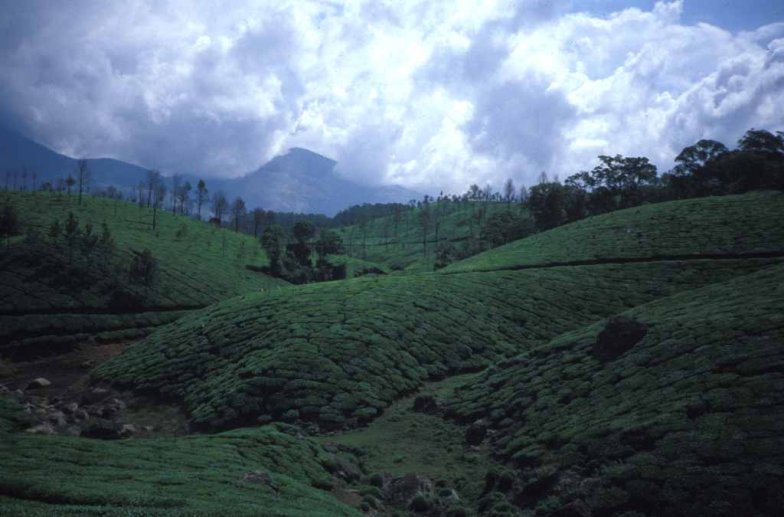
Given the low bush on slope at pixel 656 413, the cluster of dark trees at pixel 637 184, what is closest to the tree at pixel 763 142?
the cluster of dark trees at pixel 637 184

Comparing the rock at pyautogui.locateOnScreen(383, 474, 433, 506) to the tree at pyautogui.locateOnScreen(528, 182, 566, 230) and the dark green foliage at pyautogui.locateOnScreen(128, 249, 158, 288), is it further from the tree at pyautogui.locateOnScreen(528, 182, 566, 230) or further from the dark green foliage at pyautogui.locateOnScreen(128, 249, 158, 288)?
the tree at pyautogui.locateOnScreen(528, 182, 566, 230)

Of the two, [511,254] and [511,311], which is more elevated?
[511,254]

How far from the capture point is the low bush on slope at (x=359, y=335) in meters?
44.0

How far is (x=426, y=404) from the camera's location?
42812 millimetres

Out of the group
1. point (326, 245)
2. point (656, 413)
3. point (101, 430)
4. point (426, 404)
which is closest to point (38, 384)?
point (101, 430)

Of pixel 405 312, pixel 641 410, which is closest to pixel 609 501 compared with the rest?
pixel 641 410

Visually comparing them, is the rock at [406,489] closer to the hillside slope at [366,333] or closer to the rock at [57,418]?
the hillside slope at [366,333]

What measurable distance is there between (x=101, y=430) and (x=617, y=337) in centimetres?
4069

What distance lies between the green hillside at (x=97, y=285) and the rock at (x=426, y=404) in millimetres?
65373

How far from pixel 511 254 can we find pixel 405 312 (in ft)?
156

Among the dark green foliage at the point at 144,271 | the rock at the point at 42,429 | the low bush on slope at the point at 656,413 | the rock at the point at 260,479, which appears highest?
the dark green foliage at the point at 144,271

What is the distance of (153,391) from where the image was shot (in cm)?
5019

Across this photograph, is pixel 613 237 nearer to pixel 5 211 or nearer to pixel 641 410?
pixel 641 410

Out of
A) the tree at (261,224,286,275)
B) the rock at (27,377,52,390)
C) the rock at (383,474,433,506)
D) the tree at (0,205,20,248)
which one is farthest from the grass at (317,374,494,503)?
the tree at (261,224,286,275)
